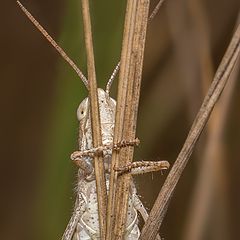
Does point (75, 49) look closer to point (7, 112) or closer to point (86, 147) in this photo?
point (86, 147)

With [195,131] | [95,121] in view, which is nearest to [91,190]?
[95,121]

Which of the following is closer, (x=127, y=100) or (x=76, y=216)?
(x=127, y=100)

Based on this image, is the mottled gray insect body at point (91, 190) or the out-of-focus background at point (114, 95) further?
the out-of-focus background at point (114, 95)

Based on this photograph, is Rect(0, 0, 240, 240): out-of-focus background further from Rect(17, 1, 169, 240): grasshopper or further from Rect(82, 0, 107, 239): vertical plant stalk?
Rect(82, 0, 107, 239): vertical plant stalk

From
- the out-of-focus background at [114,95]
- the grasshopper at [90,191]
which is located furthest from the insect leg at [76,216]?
the out-of-focus background at [114,95]

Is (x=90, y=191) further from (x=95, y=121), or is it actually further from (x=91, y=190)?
(x=95, y=121)

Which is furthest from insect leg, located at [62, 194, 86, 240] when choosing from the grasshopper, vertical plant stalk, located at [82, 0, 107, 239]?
vertical plant stalk, located at [82, 0, 107, 239]

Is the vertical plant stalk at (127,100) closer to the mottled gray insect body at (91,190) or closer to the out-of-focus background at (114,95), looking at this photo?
the mottled gray insect body at (91,190)

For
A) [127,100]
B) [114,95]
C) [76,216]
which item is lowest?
[76,216]
